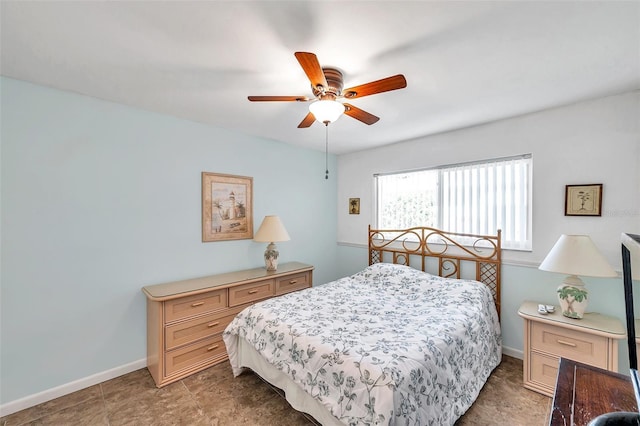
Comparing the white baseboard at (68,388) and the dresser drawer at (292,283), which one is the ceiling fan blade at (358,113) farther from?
the white baseboard at (68,388)

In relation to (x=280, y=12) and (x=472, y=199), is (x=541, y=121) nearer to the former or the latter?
(x=472, y=199)

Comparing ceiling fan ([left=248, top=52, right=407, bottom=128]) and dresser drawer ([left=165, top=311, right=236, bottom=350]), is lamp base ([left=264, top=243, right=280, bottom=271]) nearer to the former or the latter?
dresser drawer ([left=165, top=311, right=236, bottom=350])

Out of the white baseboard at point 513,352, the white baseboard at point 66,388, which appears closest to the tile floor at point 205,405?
the white baseboard at point 66,388

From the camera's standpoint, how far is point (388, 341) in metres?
1.76

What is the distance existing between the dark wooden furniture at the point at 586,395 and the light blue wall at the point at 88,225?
9.75 ft

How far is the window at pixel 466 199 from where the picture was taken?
2.76 metres

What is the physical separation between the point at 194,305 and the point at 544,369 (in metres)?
3.09

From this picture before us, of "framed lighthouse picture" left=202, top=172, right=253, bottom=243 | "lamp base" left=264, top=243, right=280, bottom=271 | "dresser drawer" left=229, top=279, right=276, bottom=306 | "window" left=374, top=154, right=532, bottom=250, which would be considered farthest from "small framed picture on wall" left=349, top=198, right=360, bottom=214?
"dresser drawer" left=229, top=279, right=276, bottom=306

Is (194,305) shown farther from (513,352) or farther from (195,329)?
(513,352)

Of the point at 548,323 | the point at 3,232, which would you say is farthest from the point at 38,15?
the point at 548,323

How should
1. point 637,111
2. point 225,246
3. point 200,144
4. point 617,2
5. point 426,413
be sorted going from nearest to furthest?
point 617,2 → point 426,413 → point 637,111 → point 200,144 → point 225,246

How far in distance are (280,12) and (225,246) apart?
8.20 ft

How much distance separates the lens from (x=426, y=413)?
152cm

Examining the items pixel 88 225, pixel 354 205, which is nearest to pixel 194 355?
pixel 88 225
